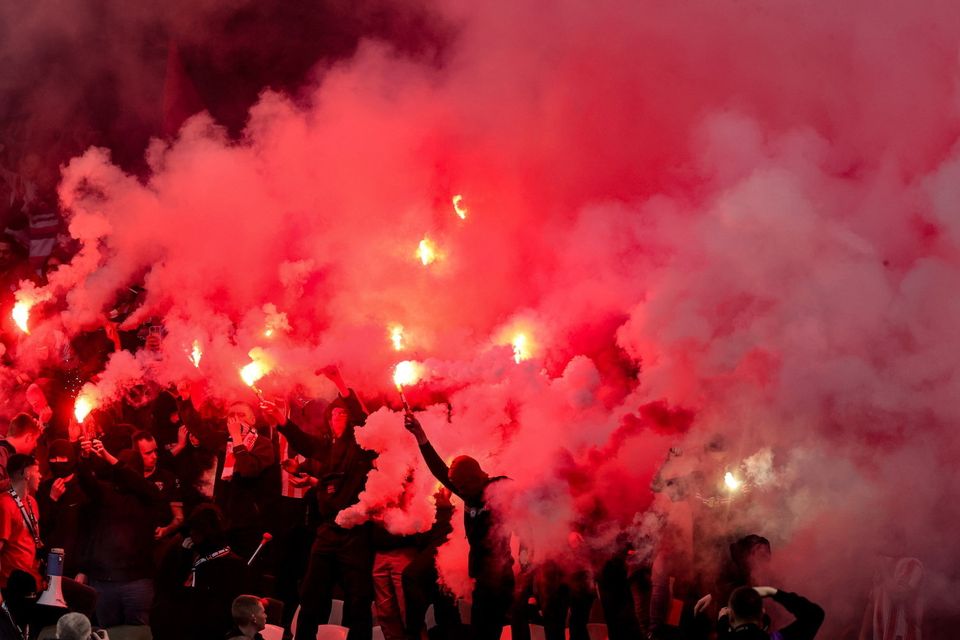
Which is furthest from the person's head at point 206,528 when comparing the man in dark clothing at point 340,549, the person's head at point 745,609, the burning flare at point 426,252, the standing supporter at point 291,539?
the burning flare at point 426,252

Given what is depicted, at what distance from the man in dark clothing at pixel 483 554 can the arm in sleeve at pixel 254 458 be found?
1710mm

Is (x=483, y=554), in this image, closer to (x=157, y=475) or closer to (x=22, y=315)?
(x=157, y=475)

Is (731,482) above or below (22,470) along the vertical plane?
below

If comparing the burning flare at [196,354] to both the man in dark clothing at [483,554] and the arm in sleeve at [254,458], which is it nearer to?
the arm in sleeve at [254,458]

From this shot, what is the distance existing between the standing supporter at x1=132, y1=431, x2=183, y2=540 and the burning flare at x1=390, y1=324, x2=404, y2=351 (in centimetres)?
238

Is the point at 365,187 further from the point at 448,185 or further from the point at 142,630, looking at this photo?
the point at 142,630

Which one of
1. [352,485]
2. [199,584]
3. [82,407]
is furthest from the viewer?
[82,407]

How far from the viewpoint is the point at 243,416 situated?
27.7ft

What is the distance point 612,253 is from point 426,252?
2.00 m

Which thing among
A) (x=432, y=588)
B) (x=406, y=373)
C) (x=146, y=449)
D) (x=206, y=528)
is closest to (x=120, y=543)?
(x=146, y=449)

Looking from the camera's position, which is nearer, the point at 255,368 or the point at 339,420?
the point at 339,420

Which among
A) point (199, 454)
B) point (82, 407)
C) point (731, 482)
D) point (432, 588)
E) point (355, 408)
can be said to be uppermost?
point (82, 407)

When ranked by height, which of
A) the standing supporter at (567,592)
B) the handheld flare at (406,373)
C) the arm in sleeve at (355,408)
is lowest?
the standing supporter at (567,592)

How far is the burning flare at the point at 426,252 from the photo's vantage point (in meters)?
10.3
